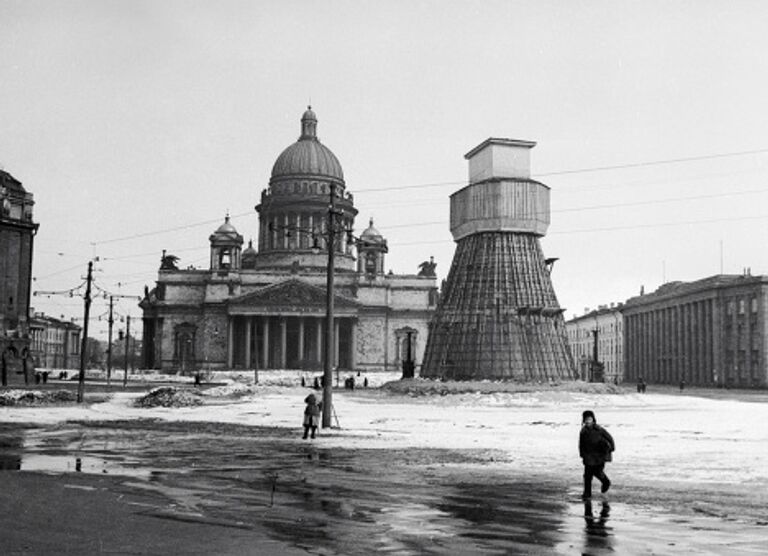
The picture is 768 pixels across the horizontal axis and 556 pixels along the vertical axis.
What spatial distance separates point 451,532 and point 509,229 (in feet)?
181

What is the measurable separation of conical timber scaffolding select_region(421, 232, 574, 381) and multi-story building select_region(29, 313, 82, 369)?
10911 cm

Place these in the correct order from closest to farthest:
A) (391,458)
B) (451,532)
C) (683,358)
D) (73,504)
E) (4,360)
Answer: (451,532) < (73,504) < (391,458) < (4,360) < (683,358)

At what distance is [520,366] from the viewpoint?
63000mm

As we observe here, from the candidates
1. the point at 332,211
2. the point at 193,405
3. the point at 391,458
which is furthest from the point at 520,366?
the point at 391,458

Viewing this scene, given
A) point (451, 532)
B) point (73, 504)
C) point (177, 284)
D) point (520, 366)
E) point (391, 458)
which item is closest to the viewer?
point (451, 532)

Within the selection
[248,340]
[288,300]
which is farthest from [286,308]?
[248,340]

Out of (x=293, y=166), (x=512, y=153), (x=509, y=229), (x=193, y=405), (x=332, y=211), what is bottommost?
(x=193, y=405)

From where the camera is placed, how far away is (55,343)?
177625 millimetres

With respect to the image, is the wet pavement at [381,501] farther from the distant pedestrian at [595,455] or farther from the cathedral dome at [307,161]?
the cathedral dome at [307,161]

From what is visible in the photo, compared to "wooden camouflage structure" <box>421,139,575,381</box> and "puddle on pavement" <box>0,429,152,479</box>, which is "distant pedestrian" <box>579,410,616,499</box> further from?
"wooden camouflage structure" <box>421,139,575,381</box>

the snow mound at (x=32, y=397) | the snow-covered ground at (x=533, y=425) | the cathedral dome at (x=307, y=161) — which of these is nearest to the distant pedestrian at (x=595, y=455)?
the snow-covered ground at (x=533, y=425)

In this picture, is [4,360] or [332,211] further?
[4,360]

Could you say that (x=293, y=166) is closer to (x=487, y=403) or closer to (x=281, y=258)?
(x=281, y=258)

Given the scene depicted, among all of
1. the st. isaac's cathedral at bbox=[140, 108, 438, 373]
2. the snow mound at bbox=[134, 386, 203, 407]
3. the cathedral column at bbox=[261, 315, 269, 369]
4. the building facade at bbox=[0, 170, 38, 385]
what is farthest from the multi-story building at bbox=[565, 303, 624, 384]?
the snow mound at bbox=[134, 386, 203, 407]
